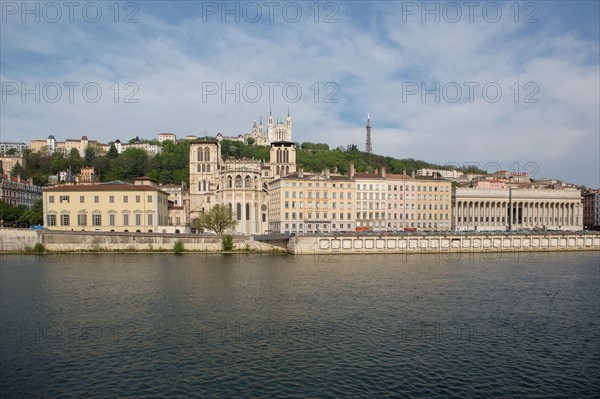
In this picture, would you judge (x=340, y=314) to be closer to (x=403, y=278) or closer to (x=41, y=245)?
(x=403, y=278)

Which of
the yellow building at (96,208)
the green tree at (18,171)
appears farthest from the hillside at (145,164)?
the yellow building at (96,208)

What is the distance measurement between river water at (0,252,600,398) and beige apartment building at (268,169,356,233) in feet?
117

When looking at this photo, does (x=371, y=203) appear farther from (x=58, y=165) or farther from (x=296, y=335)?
(x=58, y=165)

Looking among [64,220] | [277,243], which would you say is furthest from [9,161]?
[277,243]

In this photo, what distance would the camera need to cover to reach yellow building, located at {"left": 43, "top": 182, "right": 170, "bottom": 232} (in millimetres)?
70312

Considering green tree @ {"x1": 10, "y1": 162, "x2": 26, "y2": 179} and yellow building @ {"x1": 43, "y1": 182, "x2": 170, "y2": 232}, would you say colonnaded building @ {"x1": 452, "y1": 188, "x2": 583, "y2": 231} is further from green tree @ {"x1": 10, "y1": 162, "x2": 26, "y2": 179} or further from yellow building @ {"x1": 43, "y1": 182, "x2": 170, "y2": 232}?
green tree @ {"x1": 10, "y1": 162, "x2": 26, "y2": 179}

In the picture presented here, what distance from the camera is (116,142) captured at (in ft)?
632

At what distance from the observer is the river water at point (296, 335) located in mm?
17781

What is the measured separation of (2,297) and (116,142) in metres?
173

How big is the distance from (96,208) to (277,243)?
94.2 feet

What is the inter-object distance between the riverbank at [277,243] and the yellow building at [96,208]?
733 cm

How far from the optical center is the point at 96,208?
70562 mm

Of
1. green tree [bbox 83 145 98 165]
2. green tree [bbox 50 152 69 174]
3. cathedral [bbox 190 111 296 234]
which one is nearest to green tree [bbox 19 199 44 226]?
cathedral [bbox 190 111 296 234]

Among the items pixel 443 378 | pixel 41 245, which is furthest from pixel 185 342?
pixel 41 245
